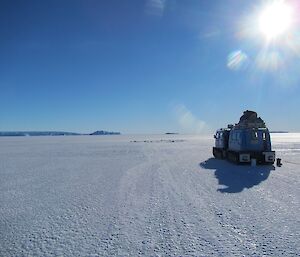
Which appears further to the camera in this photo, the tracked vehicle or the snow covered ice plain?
the tracked vehicle

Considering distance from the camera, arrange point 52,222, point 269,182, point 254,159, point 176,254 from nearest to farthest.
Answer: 1. point 176,254
2. point 52,222
3. point 269,182
4. point 254,159

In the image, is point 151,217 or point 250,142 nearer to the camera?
point 151,217

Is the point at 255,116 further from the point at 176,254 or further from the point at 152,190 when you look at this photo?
the point at 176,254

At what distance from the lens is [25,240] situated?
6.72m

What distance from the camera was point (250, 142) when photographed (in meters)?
21.3

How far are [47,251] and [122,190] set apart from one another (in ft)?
20.1

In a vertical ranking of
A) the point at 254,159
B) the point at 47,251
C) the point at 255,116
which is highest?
the point at 255,116

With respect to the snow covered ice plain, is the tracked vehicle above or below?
above

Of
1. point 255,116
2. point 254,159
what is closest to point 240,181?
point 254,159

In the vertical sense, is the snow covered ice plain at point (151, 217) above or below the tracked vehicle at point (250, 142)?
below

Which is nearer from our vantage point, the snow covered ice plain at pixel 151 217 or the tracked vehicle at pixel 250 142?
the snow covered ice plain at pixel 151 217

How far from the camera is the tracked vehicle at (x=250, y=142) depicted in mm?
20656

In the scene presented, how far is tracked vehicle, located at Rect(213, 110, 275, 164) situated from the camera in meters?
20.7

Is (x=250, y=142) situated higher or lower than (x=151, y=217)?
higher
